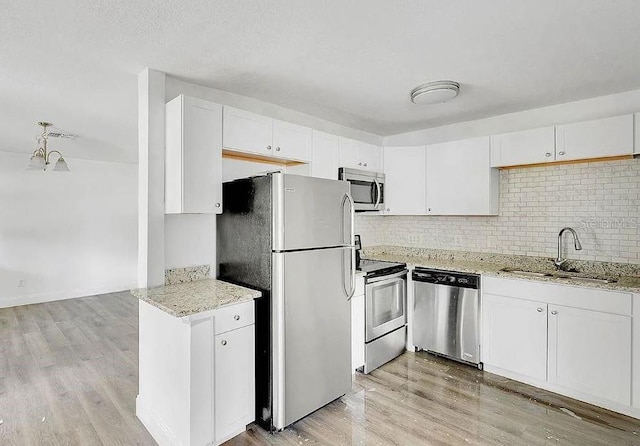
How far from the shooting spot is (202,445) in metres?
2.07

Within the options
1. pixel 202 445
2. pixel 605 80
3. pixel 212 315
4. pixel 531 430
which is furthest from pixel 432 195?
pixel 202 445

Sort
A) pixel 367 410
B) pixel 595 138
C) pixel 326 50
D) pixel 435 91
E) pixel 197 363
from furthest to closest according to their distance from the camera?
pixel 595 138 < pixel 435 91 < pixel 367 410 < pixel 326 50 < pixel 197 363

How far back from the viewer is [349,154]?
3645 millimetres

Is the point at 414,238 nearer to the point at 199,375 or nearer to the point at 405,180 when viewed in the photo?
the point at 405,180

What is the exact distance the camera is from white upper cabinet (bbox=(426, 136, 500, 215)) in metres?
3.48

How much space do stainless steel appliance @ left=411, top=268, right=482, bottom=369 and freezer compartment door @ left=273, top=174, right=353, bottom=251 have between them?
1.19 metres

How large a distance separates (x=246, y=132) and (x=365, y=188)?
1.52 m

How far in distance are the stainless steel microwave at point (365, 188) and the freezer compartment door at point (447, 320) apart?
38.3 inches

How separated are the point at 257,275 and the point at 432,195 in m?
2.24

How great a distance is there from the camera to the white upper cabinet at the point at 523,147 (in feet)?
10.2

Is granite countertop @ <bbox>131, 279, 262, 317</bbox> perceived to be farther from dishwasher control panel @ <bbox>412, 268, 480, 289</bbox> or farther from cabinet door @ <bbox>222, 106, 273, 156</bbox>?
dishwasher control panel @ <bbox>412, 268, 480, 289</bbox>

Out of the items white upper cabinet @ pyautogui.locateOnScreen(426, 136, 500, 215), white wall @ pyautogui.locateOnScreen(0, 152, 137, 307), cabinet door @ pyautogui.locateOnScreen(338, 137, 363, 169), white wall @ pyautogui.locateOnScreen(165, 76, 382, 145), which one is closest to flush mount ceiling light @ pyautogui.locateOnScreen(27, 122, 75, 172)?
white wall @ pyautogui.locateOnScreen(0, 152, 137, 307)

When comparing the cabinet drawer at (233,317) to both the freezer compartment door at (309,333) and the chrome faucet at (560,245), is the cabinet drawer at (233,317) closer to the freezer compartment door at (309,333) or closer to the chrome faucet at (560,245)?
the freezer compartment door at (309,333)

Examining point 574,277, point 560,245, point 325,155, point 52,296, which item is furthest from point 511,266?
point 52,296
